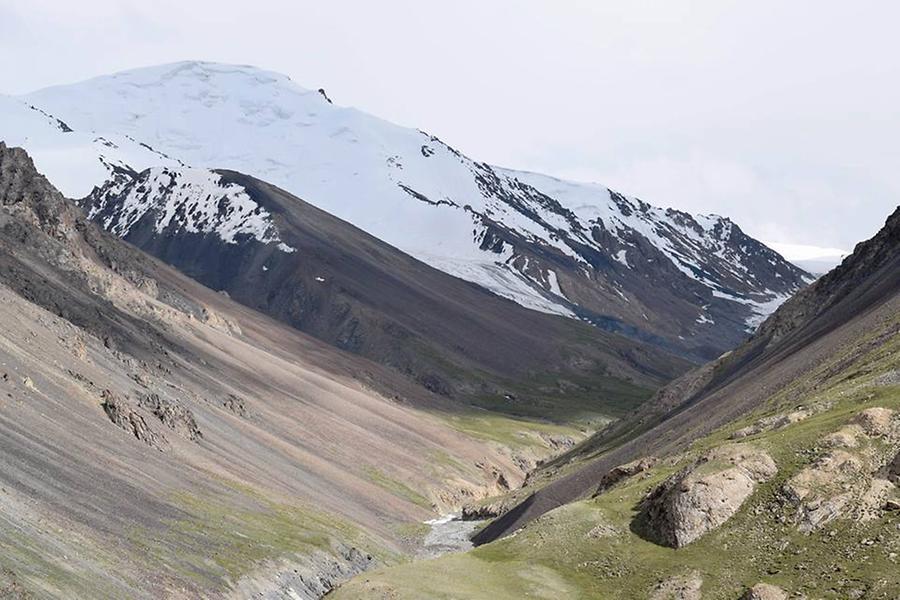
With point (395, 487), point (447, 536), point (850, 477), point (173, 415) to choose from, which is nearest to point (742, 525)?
point (850, 477)

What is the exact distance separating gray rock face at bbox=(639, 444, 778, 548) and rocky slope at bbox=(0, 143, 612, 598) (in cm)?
2818

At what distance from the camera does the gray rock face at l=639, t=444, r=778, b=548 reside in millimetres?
73375

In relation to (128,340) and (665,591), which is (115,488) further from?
(128,340)

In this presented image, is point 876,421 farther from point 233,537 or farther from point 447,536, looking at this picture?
point 447,536

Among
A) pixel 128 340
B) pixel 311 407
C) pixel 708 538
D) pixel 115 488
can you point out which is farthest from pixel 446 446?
pixel 708 538

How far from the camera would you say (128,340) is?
147625mm

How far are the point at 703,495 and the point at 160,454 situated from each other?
54.3 m

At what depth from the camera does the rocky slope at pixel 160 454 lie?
243 feet

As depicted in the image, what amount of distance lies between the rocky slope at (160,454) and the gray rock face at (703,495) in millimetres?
28178

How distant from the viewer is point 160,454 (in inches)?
4267

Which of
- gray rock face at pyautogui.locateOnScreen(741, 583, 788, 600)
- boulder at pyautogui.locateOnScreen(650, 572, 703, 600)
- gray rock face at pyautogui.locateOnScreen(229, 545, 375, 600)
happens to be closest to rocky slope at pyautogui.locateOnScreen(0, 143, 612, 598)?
gray rock face at pyautogui.locateOnScreen(229, 545, 375, 600)

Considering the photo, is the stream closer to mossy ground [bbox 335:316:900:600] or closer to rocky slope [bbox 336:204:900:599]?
rocky slope [bbox 336:204:900:599]

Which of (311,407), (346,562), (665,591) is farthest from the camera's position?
(311,407)

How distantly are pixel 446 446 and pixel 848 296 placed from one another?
2974 inches
